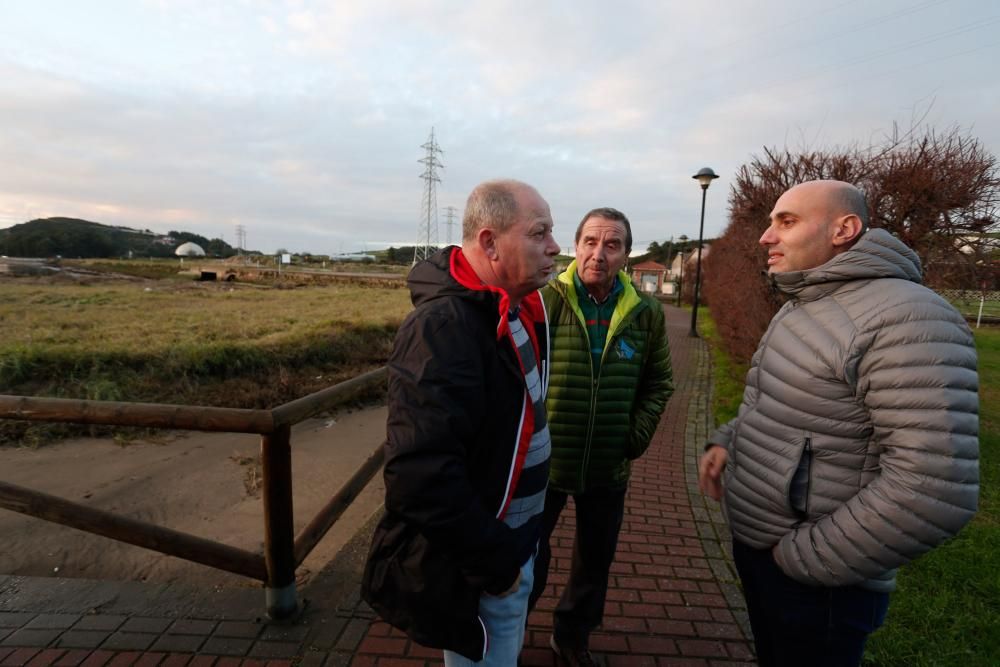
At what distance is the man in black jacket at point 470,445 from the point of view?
1254 mm

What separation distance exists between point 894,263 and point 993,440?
6524 millimetres

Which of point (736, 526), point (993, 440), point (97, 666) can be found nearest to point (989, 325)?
point (993, 440)

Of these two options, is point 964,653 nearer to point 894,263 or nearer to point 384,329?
point 894,263

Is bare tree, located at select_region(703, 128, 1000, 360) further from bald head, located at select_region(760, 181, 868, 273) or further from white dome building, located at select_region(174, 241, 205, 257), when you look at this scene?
white dome building, located at select_region(174, 241, 205, 257)

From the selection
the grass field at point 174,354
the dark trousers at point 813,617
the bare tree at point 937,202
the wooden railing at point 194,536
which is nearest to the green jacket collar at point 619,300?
the dark trousers at point 813,617

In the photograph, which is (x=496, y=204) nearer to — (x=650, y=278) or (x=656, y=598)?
(x=656, y=598)

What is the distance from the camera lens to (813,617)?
155cm

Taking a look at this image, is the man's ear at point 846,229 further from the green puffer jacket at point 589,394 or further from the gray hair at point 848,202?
the green puffer jacket at point 589,394

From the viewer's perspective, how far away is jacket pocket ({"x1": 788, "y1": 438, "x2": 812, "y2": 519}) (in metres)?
1.48

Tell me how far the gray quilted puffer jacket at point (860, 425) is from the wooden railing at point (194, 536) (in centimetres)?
198

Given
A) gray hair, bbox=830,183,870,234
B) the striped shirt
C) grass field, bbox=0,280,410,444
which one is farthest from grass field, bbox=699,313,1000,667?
grass field, bbox=0,280,410,444

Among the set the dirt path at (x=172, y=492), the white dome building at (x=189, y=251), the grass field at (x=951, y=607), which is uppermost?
the white dome building at (x=189, y=251)

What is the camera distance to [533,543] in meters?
1.61

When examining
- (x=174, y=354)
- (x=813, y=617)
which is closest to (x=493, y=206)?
(x=813, y=617)
